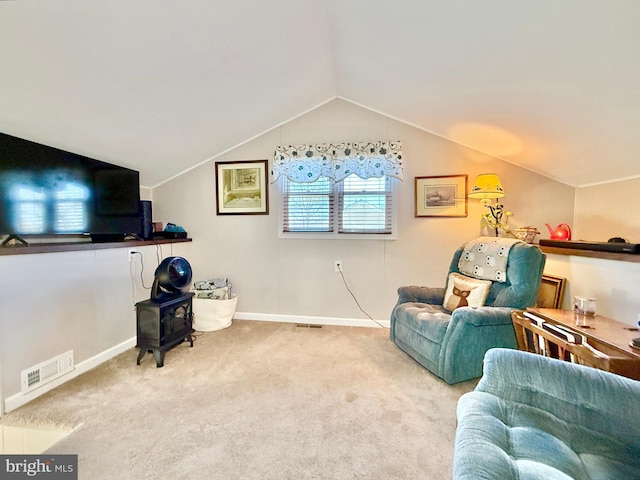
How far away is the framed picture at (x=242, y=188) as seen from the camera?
11.2ft

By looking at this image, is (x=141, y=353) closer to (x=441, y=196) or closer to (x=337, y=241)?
(x=337, y=241)

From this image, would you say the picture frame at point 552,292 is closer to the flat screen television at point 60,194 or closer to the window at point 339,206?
the window at point 339,206

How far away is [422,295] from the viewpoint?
271cm

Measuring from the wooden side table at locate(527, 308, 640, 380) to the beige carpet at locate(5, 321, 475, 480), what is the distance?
2.57 ft

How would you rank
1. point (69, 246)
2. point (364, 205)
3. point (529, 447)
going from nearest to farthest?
1. point (529, 447)
2. point (69, 246)
3. point (364, 205)

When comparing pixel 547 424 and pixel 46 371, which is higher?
pixel 547 424

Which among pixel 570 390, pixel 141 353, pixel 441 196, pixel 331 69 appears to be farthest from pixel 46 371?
pixel 441 196

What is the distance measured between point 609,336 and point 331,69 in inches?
111

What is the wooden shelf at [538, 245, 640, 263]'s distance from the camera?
1.83 metres

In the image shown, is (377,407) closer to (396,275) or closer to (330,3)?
(396,275)

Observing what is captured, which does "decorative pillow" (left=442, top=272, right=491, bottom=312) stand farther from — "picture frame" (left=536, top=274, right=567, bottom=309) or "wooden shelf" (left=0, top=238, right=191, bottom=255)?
"wooden shelf" (left=0, top=238, right=191, bottom=255)

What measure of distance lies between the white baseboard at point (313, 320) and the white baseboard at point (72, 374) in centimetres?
120

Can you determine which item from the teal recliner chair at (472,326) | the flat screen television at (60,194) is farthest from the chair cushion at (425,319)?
the flat screen television at (60,194)

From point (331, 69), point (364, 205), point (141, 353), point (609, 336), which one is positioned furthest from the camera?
point (364, 205)
